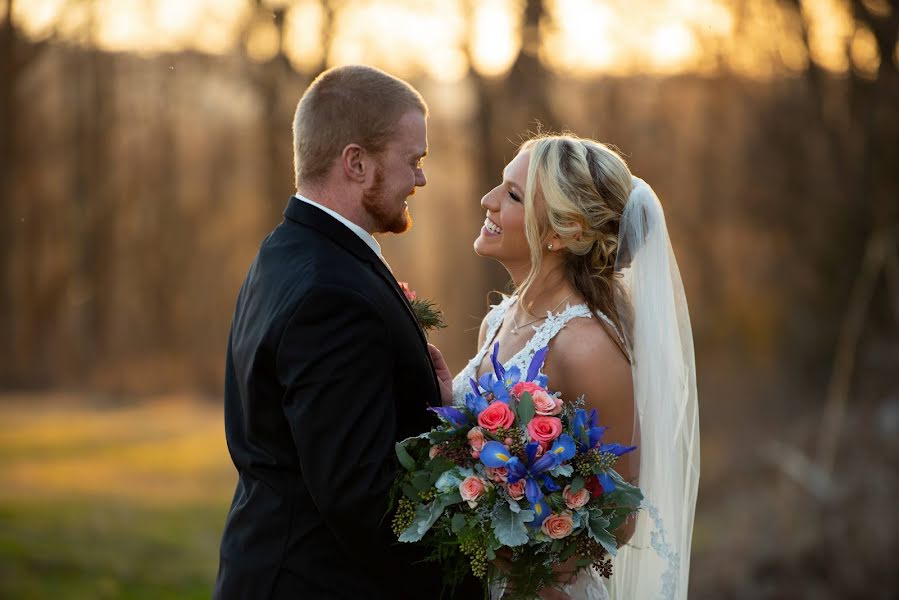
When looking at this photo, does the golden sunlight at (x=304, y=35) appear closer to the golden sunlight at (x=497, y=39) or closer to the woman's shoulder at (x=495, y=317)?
the golden sunlight at (x=497, y=39)

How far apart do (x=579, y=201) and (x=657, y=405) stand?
775mm

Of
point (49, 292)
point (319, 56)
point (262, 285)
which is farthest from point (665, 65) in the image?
point (262, 285)

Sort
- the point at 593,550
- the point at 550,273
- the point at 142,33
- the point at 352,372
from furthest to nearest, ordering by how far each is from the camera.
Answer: the point at 142,33, the point at 550,273, the point at 593,550, the point at 352,372

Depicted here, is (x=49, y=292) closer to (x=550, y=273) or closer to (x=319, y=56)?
(x=319, y=56)

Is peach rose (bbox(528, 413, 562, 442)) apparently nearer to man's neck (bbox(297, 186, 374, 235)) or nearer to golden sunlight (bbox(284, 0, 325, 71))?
man's neck (bbox(297, 186, 374, 235))

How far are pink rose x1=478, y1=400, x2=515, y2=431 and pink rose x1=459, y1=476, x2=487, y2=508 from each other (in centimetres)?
15

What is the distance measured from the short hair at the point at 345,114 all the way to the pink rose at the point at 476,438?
2.92 ft

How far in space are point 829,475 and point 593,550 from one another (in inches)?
332

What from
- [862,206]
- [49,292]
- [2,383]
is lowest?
[2,383]

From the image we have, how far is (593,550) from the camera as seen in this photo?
9.37 feet

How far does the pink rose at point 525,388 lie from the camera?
9.49 feet

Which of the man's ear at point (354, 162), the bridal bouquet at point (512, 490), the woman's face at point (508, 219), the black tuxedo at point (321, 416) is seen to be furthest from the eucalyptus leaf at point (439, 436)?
the woman's face at point (508, 219)

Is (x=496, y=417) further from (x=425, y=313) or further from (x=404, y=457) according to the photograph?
(x=425, y=313)

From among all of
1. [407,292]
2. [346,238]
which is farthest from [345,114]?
[407,292]
